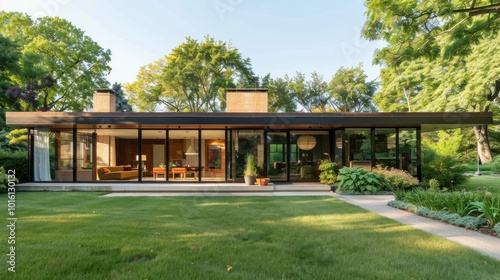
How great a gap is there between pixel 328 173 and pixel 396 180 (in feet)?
8.28

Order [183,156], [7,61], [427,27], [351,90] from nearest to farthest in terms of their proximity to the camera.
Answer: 1. [427,27]
2. [183,156]
3. [7,61]
4. [351,90]

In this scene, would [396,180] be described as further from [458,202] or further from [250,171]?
[250,171]

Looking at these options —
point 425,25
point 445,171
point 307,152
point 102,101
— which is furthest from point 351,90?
point 102,101

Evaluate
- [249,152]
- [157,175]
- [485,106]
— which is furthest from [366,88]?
[157,175]

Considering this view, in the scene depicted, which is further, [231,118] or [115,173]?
[115,173]

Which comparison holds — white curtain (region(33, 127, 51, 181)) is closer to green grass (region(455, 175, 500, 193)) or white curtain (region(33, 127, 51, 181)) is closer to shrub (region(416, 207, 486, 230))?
shrub (region(416, 207, 486, 230))

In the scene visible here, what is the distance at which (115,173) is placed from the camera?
1353cm

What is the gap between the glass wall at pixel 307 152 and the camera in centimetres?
1334

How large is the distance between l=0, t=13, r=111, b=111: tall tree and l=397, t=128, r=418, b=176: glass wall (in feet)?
80.0

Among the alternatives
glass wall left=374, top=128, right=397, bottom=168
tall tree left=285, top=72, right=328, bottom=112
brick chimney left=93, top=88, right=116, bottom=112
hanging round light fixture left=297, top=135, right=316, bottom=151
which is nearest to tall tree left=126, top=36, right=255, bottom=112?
tall tree left=285, top=72, right=328, bottom=112

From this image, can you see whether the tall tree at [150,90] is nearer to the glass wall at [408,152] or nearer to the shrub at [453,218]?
the glass wall at [408,152]

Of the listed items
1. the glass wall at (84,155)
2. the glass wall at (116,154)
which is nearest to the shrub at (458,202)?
the glass wall at (116,154)

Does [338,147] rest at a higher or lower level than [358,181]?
higher

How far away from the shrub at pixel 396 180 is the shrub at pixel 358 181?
316 millimetres
